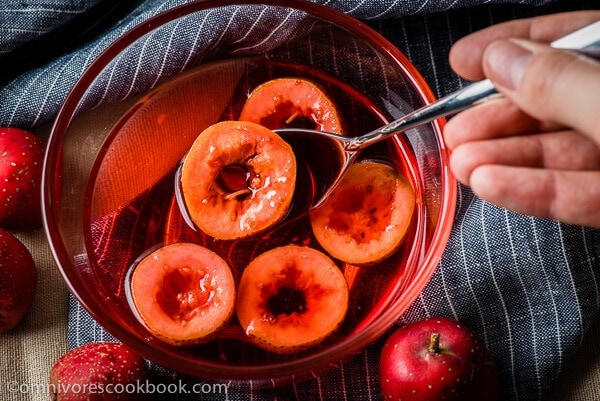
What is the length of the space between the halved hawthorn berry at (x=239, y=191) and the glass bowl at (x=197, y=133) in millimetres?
45

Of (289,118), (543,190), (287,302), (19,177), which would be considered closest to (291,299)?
(287,302)

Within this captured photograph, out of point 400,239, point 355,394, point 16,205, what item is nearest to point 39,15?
point 16,205

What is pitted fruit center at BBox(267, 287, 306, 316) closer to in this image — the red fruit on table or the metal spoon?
the metal spoon

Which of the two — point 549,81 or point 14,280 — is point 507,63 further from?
point 14,280

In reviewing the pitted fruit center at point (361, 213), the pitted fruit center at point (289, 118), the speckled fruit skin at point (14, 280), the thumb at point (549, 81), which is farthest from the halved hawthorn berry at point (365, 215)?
the speckled fruit skin at point (14, 280)

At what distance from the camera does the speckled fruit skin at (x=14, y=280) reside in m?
1.25

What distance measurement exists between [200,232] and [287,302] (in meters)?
0.17

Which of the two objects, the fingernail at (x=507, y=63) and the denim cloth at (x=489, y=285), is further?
the denim cloth at (x=489, y=285)

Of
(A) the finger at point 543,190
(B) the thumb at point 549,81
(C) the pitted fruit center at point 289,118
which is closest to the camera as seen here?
(B) the thumb at point 549,81

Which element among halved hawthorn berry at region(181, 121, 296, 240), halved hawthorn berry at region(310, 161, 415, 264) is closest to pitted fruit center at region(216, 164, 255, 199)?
halved hawthorn berry at region(181, 121, 296, 240)

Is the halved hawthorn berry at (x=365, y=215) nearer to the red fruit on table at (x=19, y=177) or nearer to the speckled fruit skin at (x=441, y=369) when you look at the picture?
the speckled fruit skin at (x=441, y=369)

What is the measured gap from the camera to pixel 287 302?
1.20 metres

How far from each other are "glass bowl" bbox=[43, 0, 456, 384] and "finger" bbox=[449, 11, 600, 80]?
70 mm

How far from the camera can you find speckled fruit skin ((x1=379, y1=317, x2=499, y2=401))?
121 centimetres
